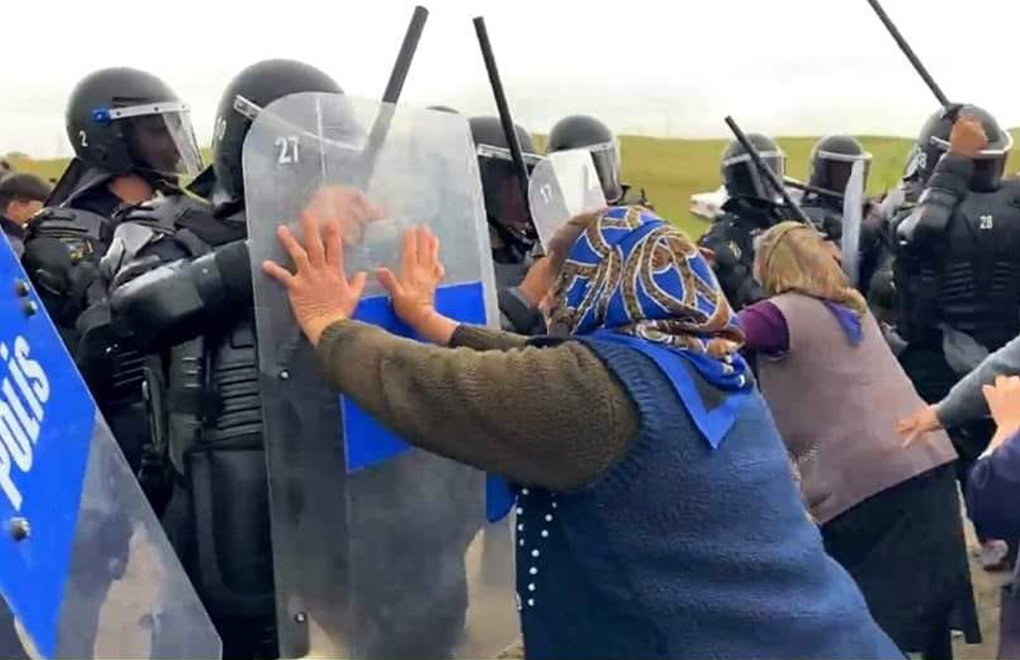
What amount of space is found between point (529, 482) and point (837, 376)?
2.08m

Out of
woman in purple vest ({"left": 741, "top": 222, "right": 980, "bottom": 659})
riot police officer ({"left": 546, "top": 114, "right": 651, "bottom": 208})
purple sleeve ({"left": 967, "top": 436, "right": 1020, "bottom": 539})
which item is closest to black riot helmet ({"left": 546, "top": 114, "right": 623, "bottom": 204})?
riot police officer ({"left": 546, "top": 114, "right": 651, "bottom": 208})

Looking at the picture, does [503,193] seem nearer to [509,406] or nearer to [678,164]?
[509,406]

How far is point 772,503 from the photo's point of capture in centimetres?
208

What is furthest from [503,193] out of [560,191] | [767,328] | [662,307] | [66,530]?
[66,530]

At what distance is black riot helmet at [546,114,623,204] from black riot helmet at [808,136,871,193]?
2024mm

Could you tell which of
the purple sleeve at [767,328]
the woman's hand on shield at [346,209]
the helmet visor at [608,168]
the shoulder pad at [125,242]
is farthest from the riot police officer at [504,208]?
the woman's hand on shield at [346,209]

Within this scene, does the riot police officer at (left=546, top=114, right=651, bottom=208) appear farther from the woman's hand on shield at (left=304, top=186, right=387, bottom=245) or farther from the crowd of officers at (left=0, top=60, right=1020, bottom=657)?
the woman's hand on shield at (left=304, top=186, right=387, bottom=245)

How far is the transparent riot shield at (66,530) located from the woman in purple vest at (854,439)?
7.38ft

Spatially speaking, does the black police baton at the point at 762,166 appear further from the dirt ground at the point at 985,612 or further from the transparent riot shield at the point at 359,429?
the transparent riot shield at the point at 359,429

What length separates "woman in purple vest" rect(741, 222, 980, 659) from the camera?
388 centimetres

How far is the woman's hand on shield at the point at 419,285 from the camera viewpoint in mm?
2367

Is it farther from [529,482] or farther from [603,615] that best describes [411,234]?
[603,615]

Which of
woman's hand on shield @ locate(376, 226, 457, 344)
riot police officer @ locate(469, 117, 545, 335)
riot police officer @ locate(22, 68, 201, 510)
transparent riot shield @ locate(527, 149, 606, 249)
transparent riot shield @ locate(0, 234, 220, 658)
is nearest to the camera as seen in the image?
transparent riot shield @ locate(0, 234, 220, 658)

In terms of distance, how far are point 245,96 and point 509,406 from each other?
1.21 metres
